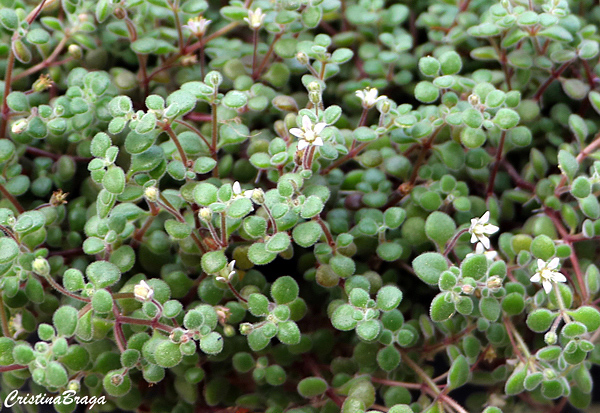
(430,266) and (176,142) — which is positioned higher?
(176,142)

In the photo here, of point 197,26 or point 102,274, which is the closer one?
point 102,274

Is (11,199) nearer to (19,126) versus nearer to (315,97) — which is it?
(19,126)

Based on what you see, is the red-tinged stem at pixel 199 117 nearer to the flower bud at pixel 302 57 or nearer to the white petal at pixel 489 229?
the flower bud at pixel 302 57

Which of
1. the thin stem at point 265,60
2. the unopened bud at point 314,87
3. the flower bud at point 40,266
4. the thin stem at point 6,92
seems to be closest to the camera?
the flower bud at point 40,266

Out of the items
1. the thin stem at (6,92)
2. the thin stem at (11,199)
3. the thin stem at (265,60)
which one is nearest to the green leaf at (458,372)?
the thin stem at (265,60)

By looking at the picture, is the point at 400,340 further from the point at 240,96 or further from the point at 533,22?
the point at 533,22

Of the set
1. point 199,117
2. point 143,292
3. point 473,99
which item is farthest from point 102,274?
point 473,99

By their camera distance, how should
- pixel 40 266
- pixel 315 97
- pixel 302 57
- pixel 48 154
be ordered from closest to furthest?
pixel 40 266, pixel 315 97, pixel 302 57, pixel 48 154

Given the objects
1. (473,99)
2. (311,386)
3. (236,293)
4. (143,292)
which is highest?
(473,99)

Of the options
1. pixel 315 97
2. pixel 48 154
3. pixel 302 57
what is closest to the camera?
pixel 315 97
